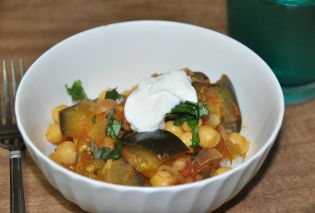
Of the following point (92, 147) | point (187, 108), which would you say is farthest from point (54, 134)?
point (187, 108)

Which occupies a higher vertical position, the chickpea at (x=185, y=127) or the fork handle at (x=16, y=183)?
the chickpea at (x=185, y=127)

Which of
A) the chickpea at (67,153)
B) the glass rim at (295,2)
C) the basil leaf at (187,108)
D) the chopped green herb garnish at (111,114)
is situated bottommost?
the chickpea at (67,153)

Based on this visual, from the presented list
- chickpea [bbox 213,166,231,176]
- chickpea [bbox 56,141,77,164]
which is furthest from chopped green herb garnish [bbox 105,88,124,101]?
chickpea [bbox 213,166,231,176]

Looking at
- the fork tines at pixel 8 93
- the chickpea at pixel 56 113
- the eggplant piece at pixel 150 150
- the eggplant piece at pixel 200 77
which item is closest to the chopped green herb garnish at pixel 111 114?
the eggplant piece at pixel 150 150

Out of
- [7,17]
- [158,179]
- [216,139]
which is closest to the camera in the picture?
[158,179]

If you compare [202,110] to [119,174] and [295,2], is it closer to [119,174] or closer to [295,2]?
[119,174]

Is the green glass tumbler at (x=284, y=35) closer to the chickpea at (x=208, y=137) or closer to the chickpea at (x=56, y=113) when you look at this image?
the chickpea at (x=208, y=137)

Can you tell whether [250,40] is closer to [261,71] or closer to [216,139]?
[261,71]

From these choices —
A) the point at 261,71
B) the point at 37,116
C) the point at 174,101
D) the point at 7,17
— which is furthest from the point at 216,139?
the point at 7,17
